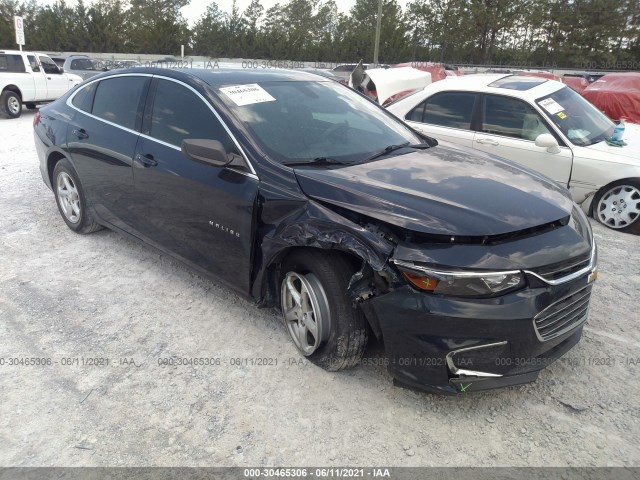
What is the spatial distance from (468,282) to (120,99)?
3253 mm

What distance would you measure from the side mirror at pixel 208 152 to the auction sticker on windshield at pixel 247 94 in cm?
43

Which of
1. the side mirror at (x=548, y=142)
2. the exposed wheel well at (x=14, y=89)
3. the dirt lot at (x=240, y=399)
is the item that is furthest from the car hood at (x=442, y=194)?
the exposed wheel well at (x=14, y=89)

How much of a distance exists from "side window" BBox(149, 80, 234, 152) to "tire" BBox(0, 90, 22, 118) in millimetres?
11849

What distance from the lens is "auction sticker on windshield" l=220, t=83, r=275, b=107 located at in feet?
10.8

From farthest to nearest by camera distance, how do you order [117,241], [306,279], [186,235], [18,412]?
[117,241] < [186,235] < [306,279] < [18,412]

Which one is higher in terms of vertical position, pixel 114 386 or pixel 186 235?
pixel 186 235

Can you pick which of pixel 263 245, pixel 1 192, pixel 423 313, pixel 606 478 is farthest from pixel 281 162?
pixel 1 192

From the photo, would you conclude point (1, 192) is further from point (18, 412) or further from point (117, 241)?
point (18, 412)

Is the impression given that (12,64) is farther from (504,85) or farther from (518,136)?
(518,136)

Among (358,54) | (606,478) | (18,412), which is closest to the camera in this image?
(606,478)

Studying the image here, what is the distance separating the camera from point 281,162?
293 cm

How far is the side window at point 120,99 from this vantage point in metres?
3.87

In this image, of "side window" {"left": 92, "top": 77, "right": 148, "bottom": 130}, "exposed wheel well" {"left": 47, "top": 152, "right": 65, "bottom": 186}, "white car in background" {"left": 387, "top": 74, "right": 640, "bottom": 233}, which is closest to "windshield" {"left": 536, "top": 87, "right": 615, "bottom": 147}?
"white car in background" {"left": 387, "top": 74, "right": 640, "bottom": 233}

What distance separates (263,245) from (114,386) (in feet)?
3.79
